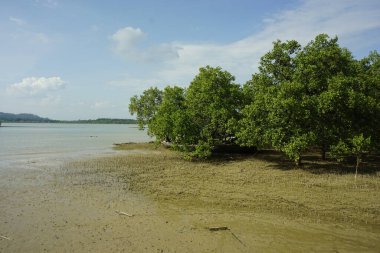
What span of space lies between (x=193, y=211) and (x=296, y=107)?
1127 centimetres

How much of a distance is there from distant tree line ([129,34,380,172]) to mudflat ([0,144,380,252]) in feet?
7.05

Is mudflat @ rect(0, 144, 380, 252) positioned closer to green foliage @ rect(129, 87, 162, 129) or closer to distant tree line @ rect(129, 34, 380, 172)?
distant tree line @ rect(129, 34, 380, 172)

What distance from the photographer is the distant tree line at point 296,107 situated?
20922 mm

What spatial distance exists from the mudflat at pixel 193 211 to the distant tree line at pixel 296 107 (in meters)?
2.15

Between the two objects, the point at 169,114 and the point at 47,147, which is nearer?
the point at 169,114

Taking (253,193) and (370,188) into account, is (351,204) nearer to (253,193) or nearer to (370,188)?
(370,188)

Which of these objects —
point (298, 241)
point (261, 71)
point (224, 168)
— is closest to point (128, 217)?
point (298, 241)

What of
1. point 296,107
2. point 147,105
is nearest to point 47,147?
point 147,105

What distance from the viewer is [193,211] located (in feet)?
43.2

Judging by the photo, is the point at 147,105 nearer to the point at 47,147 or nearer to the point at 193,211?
the point at 47,147

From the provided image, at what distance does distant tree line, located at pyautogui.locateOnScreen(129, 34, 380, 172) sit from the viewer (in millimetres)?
20922

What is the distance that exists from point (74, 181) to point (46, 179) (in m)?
2.13

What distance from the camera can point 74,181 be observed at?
19859mm

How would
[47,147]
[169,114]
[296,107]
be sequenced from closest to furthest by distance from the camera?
[296,107] → [169,114] → [47,147]
